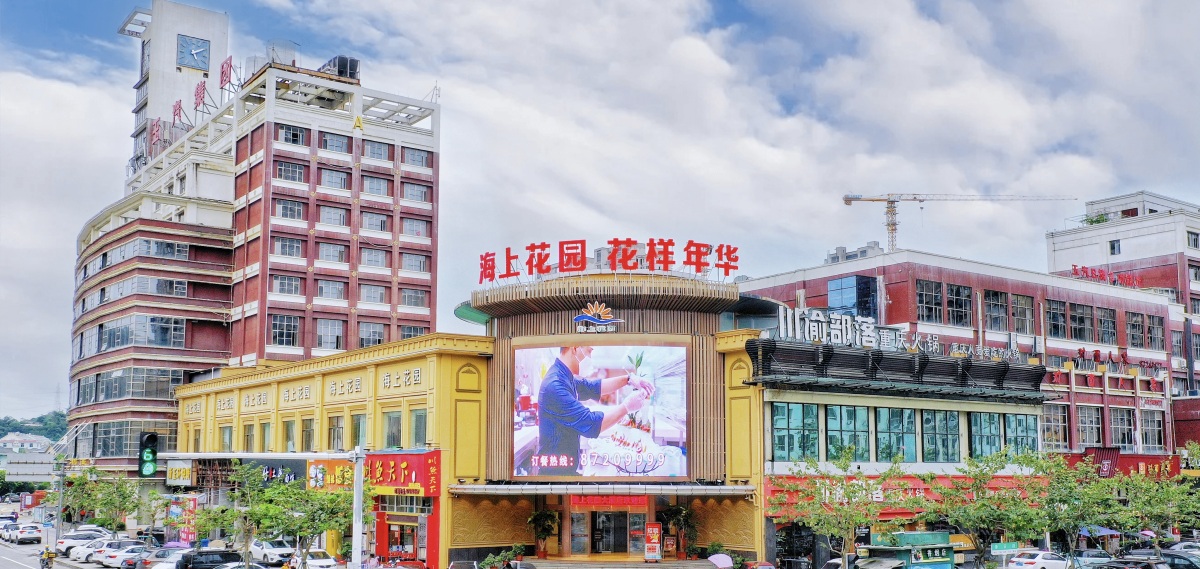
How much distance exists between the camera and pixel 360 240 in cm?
10081

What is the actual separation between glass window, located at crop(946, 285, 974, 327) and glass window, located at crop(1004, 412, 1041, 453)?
10257 millimetres

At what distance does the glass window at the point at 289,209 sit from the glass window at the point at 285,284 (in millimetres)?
4889

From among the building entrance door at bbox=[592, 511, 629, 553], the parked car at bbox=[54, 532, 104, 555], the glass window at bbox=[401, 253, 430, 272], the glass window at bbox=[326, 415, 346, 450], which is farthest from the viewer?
the glass window at bbox=[401, 253, 430, 272]

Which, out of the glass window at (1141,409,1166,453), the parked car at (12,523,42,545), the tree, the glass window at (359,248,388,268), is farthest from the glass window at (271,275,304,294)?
the glass window at (1141,409,1166,453)

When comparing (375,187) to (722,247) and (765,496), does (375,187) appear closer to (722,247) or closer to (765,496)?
(722,247)

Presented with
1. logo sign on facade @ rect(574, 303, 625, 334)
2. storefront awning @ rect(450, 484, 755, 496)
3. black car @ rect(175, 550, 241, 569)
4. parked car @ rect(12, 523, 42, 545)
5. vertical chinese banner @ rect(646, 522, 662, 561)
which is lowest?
parked car @ rect(12, 523, 42, 545)

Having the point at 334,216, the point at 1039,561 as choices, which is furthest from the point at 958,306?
the point at 334,216

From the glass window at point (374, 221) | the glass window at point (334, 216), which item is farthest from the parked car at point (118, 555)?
the glass window at point (374, 221)

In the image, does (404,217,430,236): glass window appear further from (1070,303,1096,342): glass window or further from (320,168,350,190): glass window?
(1070,303,1096,342): glass window

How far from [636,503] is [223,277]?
5516 centimetres

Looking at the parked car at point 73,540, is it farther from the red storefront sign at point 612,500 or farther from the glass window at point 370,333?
the red storefront sign at point 612,500

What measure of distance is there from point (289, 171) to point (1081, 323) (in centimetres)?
6323

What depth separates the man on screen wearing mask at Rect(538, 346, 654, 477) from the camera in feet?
190

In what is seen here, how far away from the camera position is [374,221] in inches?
4006
